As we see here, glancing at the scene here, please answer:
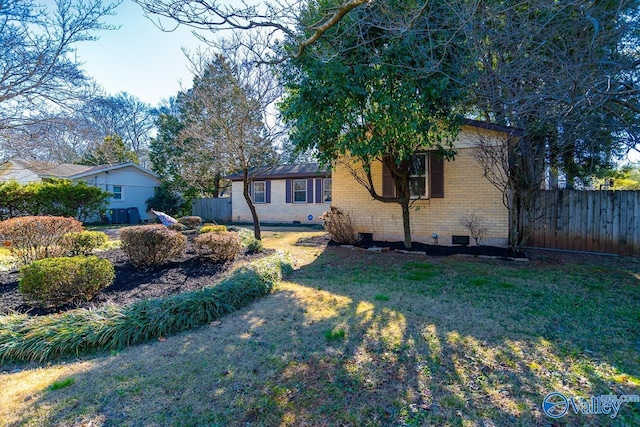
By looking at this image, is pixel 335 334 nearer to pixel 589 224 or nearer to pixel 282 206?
pixel 589 224

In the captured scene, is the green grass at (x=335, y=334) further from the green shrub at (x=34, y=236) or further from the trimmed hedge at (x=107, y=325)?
the green shrub at (x=34, y=236)

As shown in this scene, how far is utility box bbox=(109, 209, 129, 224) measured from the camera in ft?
66.4

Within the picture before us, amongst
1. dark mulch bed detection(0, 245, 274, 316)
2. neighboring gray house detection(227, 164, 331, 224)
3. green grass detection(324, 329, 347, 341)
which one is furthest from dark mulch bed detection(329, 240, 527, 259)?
neighboring gray house detection(227, 164, 331, 224)

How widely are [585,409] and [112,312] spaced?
485 cm

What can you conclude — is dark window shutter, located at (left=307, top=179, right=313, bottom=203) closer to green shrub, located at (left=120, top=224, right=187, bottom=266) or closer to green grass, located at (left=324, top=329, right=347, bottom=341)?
green shrub, located at (left=120, top=224, right=187, bottom=266)

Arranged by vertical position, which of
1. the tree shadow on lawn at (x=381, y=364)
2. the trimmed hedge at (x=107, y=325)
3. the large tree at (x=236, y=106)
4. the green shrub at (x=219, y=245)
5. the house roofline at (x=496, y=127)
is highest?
the large tree at (x=236, y=106)

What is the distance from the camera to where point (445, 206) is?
926cm

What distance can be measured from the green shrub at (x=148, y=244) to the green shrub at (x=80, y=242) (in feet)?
4.22

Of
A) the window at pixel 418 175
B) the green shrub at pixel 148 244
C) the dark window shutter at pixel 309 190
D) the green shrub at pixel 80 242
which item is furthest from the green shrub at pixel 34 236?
the dark window shutter at pixel 309 190

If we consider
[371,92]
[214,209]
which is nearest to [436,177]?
[371,92]

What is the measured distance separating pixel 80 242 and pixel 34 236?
935 mm

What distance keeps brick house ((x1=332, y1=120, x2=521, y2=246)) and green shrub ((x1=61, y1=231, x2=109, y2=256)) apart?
6592 mm

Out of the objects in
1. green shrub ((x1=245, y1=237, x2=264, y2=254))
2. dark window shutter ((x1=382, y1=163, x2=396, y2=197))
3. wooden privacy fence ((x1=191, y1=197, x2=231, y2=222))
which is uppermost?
dark window shutter ((x1=382, y1=163, x2=396, y2=197))

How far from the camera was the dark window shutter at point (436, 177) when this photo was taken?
919 centimetres
